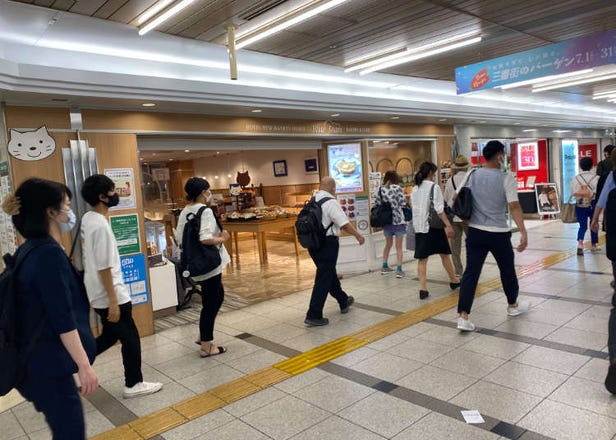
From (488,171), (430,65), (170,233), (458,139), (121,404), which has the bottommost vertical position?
(121,404)

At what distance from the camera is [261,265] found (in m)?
8.79

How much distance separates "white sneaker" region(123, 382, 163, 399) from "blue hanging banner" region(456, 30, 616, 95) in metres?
4.83

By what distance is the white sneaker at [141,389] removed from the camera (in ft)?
11.5

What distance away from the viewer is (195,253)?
392 centimetres

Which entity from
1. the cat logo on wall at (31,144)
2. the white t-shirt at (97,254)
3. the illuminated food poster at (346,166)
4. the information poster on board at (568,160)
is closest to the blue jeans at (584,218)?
the illuminated food poster at (346,166)

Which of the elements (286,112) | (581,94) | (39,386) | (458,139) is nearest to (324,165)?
(286,112)

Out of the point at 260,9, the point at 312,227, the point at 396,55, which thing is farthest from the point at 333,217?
the point at 396,55

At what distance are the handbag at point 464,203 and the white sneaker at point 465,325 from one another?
0.95m

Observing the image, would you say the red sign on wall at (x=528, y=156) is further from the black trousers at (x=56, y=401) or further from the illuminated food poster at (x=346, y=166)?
the black trousers at (x=56, y=401)

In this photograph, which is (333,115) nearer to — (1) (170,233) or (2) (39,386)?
(1) (170,233)

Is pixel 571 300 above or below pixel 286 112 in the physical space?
below

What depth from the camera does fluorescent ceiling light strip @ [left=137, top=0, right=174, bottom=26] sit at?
12.0 feet

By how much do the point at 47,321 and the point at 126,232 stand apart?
319cm

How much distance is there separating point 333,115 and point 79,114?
132 inches
